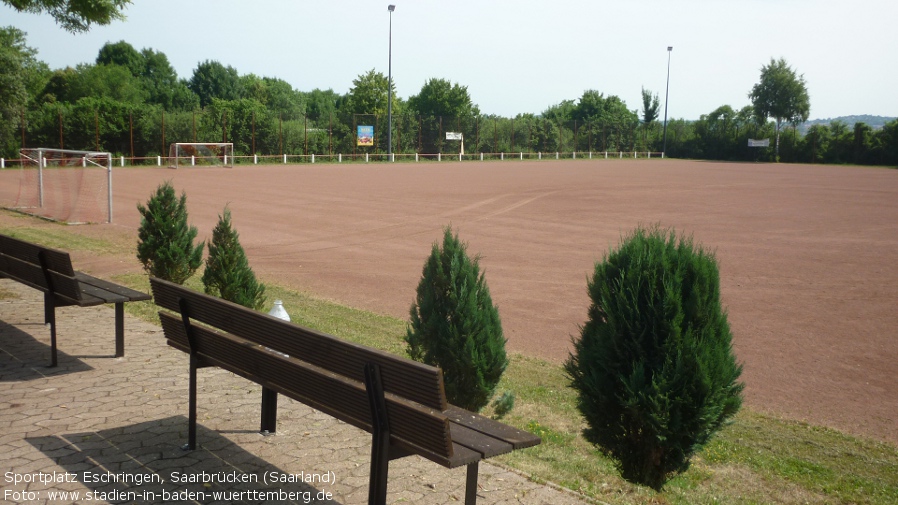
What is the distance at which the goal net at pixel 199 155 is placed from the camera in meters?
48.4

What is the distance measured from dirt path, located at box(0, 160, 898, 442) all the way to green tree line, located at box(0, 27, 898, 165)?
12663 millimetres

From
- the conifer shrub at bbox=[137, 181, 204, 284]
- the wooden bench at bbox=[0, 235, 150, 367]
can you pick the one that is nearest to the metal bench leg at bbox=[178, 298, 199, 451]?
the wooden bench at bbox=[0, 235, 150, 367]

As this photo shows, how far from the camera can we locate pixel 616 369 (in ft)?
15.1

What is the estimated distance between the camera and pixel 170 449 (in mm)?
4707

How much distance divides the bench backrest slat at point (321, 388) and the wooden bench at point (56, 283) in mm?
1406

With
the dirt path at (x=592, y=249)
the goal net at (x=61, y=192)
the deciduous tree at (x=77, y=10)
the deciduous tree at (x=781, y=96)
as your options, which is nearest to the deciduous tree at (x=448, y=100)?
the deciduous tree at (x=781, y=96)

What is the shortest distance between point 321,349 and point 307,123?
204 feet

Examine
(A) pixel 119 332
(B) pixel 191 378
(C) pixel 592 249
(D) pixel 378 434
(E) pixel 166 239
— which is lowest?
(C) pixel 592 249

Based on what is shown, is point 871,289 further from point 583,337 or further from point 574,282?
point 583,337

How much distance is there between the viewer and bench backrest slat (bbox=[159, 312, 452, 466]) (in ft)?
11.2

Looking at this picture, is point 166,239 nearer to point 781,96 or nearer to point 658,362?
point 658,362

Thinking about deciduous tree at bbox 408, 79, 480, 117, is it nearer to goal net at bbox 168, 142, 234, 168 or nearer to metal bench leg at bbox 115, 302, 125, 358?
goal net at bbox 168, 142, 234, 168

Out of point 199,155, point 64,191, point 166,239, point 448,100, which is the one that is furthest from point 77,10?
point 448,100

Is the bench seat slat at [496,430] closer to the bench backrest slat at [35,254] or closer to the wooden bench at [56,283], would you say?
the bench backrest slat at [35,254]
